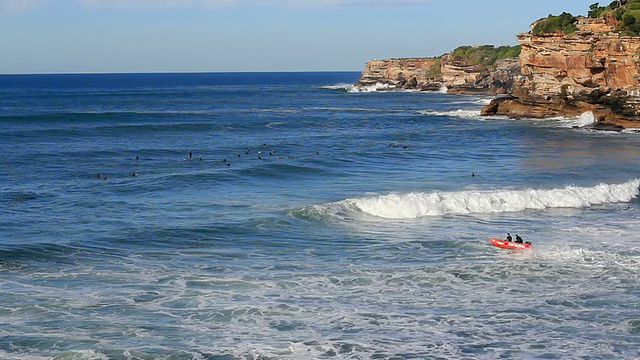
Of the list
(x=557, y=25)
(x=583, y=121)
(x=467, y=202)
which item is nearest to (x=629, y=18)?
(x=583, y=121)

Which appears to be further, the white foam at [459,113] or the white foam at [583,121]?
the white foam at [459,113]

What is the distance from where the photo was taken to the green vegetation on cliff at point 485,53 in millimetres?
132000

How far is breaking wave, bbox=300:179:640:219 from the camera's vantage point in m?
28.7

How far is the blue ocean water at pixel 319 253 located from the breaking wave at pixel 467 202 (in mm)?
87

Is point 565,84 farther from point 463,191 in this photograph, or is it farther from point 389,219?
point 389,219

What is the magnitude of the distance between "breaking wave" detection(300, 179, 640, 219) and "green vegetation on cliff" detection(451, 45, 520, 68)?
9790 cm

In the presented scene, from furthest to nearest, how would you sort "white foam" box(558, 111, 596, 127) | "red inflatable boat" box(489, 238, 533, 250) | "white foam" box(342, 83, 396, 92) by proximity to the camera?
1. "white foam" box(342, 83, 396, 92)
2. "white foam" box(558, 111, 596, 127)
3. "red inflatable boat" box(489, 238, 533, 250)

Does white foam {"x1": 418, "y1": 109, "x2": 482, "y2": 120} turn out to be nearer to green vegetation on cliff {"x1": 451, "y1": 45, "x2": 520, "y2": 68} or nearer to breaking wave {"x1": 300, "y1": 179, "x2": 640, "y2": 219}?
breaking wave {"x1": 300, "y1": 179, "x2": 640, "y2": 219}

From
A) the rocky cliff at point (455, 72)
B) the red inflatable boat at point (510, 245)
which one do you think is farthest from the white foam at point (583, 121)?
the rocky cliff at point (455, 72)

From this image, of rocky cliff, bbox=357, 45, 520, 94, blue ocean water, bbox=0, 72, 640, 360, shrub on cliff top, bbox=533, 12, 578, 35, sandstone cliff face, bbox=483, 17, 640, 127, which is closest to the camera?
blue ocean water, bbox=0, 72, 640, 360

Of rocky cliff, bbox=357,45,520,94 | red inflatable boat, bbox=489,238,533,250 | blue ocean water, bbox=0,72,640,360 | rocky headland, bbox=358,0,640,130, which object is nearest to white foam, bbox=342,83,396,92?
rocky cliff, bbox=357,45,520,94

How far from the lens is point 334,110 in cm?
8612

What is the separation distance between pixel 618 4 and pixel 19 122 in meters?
54.8

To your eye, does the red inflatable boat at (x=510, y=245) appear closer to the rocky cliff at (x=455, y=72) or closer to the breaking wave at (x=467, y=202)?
the breaking wave at (x=467, y=202)
